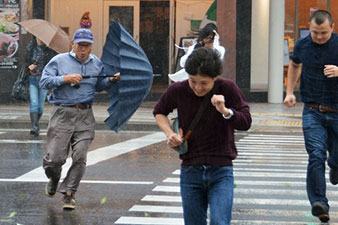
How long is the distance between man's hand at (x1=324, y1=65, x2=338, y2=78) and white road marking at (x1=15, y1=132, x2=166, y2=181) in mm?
4320

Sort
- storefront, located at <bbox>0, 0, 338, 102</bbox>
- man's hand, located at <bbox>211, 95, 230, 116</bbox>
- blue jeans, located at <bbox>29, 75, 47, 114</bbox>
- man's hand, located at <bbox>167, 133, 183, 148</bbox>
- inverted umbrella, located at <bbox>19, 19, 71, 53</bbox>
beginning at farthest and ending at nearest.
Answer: storefront, located at <bbox>0, 0, 338, 102</bbox>, blue jeans, located at <bbox>29, 75, 47, 114</bbox>, inverted umbrella, located at <bbox>19, 19, 71, 53</bbox>, man's hand, located at <bbox>167, 133, 183, 148</bbox>, man's hand, located at <bbox>211, 95, 230, 116</bbox>

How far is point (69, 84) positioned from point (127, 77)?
2.10 feet

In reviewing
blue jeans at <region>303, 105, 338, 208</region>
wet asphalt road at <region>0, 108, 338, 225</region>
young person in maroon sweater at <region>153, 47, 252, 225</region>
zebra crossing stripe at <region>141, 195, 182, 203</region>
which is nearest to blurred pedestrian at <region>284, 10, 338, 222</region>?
blue jeans at <region>303, 105, 338, 208</region>

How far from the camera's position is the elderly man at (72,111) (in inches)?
327

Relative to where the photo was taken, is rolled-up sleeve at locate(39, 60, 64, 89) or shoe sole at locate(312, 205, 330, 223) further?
rolled-up sleeve at locate(39, 60, 64, 89)

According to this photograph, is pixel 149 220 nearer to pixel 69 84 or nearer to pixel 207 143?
pixel 69 84

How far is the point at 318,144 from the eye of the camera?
766 cm

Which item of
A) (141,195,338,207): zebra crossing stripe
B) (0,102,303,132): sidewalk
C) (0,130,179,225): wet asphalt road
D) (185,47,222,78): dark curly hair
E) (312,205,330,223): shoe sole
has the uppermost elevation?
(185,47,222,78): dark curly hair

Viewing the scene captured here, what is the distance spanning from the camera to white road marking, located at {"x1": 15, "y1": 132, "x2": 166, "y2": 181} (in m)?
10.5

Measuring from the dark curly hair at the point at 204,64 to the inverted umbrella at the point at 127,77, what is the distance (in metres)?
3.10

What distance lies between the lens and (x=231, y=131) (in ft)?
17.6

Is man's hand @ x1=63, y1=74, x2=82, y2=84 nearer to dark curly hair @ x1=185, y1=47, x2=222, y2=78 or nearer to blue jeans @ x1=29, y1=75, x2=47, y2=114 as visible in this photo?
dark curly hair @ x1=185, y1=47, x2=222, y2=78

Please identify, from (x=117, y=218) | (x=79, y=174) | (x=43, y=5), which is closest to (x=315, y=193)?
(x=117, y=218)

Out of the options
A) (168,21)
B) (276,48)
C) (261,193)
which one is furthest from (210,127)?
(168,21)
